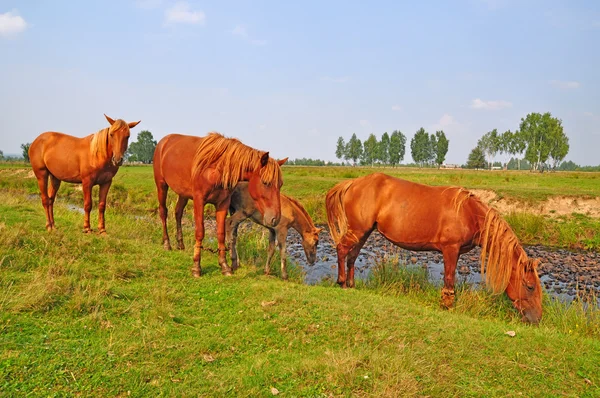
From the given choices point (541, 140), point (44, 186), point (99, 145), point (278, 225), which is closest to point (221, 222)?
point (278, 225)

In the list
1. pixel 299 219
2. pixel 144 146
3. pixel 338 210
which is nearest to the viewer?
pixel 338 210

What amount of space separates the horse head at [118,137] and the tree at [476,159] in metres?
111

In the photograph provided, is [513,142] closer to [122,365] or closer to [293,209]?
[293,209]

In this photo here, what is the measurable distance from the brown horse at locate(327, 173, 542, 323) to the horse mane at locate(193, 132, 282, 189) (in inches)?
86.2

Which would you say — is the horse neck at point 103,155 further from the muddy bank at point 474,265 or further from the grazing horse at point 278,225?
the muddy bank at point 474,265

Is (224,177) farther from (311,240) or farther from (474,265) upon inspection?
(474,265)

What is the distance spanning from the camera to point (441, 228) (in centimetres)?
750

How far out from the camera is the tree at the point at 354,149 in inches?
4924

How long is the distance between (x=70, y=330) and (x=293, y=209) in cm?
556

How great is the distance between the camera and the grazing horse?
8445 millimetres

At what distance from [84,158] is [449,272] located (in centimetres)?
814

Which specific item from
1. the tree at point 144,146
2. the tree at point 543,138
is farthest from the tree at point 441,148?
the tree at point 144,146

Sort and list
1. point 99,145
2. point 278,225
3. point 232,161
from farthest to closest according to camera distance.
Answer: point 278,225, point 99,145, point 232,161

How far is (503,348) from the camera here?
16.4 feet
